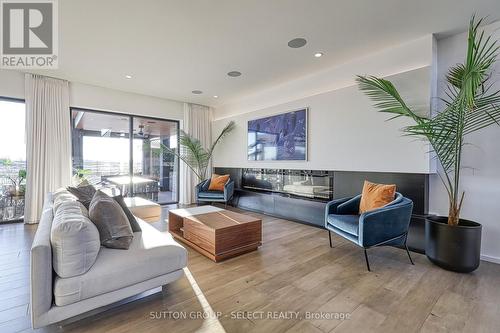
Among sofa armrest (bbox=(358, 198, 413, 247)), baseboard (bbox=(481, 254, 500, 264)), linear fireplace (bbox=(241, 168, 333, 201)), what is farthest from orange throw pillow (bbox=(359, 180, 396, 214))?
baseboard (bbox=(481, 254, 500, 264))

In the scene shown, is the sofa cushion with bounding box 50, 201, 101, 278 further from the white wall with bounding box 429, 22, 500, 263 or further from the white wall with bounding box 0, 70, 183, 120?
the white wall with bounding box 0, 70, 183, 120

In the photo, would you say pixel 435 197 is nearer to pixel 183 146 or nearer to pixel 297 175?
pixel 297 175

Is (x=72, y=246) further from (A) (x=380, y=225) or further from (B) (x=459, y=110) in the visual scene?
(B) (x=459, y=110)

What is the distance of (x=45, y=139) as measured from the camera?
4270 mm

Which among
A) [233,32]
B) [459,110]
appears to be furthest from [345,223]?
[233,32]

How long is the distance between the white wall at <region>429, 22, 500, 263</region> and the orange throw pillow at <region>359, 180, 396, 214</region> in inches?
31.1

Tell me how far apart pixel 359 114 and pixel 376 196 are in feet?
4.33

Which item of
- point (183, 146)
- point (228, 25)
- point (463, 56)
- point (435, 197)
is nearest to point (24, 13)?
point (228, 25)

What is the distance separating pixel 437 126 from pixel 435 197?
1128 mm

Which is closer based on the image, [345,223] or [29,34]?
[345,223]

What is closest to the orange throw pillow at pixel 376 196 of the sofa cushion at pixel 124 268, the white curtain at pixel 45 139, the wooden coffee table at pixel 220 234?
the wooden coffee table at pixel 220 234

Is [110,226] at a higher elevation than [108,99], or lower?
lower

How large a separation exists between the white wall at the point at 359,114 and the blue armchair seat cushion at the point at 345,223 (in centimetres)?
98

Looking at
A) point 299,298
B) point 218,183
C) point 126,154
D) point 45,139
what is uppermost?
point 45,139
